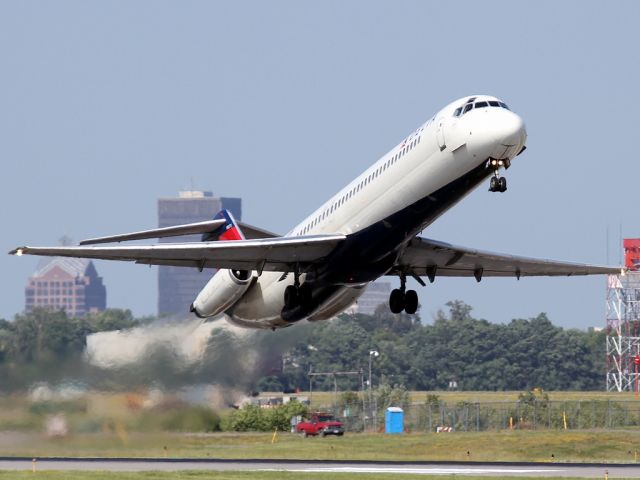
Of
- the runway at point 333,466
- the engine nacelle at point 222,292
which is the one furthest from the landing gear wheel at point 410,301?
the engine nacelle at point 222,292

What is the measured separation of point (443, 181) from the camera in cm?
4131

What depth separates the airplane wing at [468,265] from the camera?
155 ft

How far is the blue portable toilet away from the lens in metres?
68.1

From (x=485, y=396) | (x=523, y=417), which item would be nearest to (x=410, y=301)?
(x=523, y=417)

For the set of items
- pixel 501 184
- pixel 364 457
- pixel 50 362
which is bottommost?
pixel 364 457

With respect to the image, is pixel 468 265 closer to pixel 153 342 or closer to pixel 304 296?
pixel 304 296

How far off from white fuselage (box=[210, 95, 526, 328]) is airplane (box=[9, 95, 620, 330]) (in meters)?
0.03

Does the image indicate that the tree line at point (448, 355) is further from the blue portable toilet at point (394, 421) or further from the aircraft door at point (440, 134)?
the aircraft door at point (440, 134)

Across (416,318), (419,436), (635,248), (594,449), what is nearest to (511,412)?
(419,436)

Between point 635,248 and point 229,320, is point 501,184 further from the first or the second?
point 635,248

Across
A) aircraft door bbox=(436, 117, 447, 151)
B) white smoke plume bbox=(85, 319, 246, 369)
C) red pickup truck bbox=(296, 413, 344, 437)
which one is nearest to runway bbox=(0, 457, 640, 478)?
white smoke plume bbox=(85, 319, 246, 369)

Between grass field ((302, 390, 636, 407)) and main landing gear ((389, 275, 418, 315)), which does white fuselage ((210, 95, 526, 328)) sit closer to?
main landing gear ((389, 275, 418, 315))

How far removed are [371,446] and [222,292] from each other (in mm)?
9967

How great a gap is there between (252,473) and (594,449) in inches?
673
